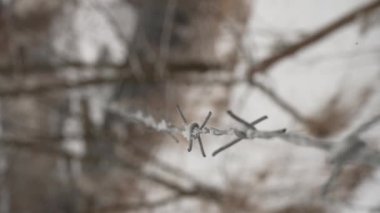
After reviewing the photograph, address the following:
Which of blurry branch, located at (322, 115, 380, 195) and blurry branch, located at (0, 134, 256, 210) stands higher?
blurry branch, located at (0, 134, 256, 210)

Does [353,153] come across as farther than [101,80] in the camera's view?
No

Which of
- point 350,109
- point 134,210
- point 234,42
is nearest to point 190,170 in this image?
point 134,210

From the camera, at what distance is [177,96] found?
1661 millimetres

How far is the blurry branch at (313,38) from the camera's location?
4.76 ft

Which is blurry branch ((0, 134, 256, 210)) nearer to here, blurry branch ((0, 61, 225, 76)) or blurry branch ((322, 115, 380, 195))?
blurry branch ((0, 61, 225, 76))

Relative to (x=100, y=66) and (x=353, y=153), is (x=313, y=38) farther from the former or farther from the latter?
(x=353, y=153)

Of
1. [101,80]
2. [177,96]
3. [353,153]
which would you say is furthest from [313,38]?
[353,153]

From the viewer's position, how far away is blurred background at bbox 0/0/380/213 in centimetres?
149

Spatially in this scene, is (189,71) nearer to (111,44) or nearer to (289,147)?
(111,44)

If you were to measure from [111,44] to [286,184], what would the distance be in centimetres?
56

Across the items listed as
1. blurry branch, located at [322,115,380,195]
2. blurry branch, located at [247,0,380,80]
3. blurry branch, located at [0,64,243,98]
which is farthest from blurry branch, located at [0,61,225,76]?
blurry branch, located at [322,115,380,195]

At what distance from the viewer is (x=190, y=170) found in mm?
1728

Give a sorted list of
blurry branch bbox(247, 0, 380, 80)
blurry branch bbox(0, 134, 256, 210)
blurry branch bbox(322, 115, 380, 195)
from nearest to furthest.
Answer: blurry branch bbox(322, 115, 380, 195), blurry branch bbox(247, 0, 380, 80), blurry branch bbox(0, 134, 256, 210)

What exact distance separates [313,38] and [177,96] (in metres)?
0.35
